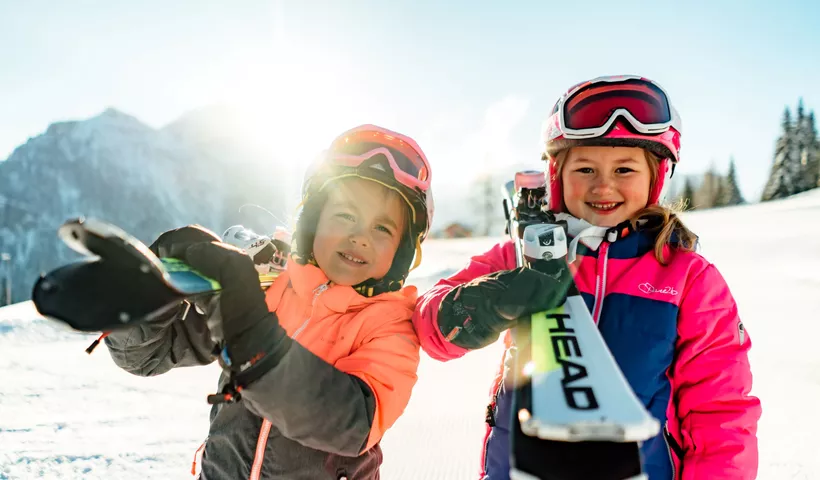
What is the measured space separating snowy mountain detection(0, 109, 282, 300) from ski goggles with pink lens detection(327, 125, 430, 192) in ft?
160

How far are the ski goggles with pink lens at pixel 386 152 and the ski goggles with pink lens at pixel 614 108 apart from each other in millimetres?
760

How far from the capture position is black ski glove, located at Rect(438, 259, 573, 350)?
1.61 m

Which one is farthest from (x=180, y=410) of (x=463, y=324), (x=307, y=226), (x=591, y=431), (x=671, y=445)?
(x=591, y=431)

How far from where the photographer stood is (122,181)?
50750mm

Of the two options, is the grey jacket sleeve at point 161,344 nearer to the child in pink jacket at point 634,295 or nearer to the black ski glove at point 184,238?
the black ski glove at point 184,238

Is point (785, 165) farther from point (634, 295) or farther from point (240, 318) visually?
point (240, 318)

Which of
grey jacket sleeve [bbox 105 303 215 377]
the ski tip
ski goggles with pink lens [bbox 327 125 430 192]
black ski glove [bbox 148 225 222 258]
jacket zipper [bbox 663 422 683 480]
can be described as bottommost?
jacket zipper [bbox 663 422 683 480]

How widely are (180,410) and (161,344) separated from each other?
277cm

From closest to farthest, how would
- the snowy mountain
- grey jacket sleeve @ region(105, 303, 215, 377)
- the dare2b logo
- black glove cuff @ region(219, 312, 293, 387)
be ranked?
black glove cuff @ region(219, 312, 293, 387), grey jacket sleeve @ region(105, 303, 215, 377), the dare2b logo, the snowy mountain

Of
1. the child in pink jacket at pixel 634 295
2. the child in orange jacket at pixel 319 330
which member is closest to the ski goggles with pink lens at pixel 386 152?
the child in orange jacket at pixel 319 330

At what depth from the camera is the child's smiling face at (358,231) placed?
2.16m

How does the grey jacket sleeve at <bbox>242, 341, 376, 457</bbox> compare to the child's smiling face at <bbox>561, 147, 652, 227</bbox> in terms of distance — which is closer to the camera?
the grey jacket sleeve at <bbox>242, 341, 376, 457</bbox>

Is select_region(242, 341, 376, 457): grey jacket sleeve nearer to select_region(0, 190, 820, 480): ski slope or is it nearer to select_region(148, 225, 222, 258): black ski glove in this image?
select_region(148, 225, 222, 258): black ski glove

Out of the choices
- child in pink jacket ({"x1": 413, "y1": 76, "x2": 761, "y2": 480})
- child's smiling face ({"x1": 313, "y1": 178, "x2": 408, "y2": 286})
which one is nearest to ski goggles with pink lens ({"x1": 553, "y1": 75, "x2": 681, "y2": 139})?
child in pink jacket ({"x1": 413, "y1": 76, "x2": 761, "y2": 480})
